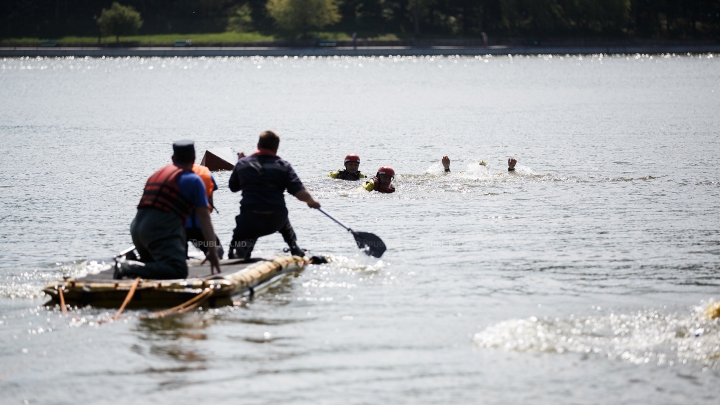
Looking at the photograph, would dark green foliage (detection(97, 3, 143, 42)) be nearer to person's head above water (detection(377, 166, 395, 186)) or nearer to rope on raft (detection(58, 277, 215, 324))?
person's head above water (detection(377, 166, 395, 186))

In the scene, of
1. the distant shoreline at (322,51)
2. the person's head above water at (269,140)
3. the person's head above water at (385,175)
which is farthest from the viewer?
the distant shoreline at (322,51)

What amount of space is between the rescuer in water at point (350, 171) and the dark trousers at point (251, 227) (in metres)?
9.74

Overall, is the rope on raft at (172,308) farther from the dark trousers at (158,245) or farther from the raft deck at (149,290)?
the dark trousers at (158,245)

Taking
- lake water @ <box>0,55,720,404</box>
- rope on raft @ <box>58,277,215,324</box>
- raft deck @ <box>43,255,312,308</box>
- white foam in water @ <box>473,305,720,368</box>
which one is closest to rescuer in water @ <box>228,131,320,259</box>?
lake water @ <box>0,55,720,404</box>

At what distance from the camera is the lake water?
33.9 feet

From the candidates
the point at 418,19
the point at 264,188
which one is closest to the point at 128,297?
the point at 264,188

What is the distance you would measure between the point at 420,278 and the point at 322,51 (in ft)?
351

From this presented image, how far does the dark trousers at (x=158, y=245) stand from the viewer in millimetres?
12477

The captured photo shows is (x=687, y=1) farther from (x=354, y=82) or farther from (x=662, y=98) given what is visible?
(x=662, y=98)

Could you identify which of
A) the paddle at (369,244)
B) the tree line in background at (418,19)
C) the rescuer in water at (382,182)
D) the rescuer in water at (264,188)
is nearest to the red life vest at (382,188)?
the rescuer in water at (382,182)

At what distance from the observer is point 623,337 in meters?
11.5

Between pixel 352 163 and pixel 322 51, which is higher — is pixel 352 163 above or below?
below

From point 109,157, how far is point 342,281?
2058 cm

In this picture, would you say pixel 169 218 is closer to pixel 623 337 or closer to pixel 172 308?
pixel 172 308
